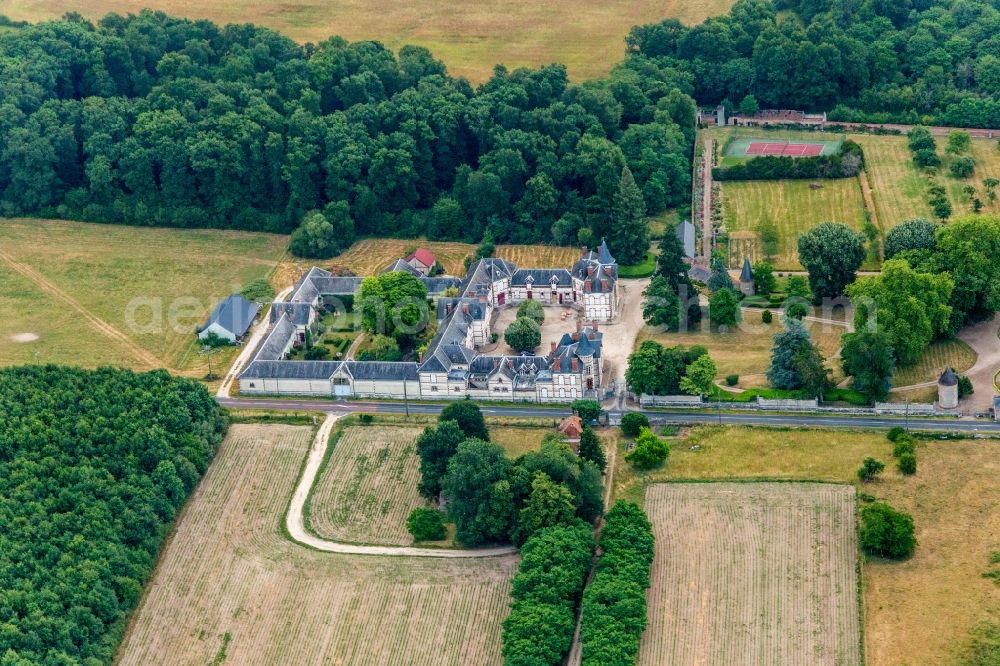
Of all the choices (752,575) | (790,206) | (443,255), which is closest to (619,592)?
(752,575)

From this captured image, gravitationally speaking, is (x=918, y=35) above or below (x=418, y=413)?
above

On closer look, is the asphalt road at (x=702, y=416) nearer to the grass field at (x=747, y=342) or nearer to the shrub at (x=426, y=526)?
the grass field at (x=747, y=342)

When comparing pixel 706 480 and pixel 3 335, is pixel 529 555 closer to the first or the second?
pixel 706 480

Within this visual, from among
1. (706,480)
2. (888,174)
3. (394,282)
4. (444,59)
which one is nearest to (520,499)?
(706,480)

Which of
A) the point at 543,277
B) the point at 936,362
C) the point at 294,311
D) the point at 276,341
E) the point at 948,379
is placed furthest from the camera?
the point at 543,277

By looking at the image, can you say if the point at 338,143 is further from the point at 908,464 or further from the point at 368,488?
the point at 908,464

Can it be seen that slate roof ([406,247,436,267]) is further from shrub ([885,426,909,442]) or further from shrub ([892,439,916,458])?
shrub ([892,439,916,458])

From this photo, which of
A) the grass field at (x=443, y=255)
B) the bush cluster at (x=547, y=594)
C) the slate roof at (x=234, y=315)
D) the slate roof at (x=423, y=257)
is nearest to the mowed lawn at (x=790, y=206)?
the grass field at (x=443, y=255)
